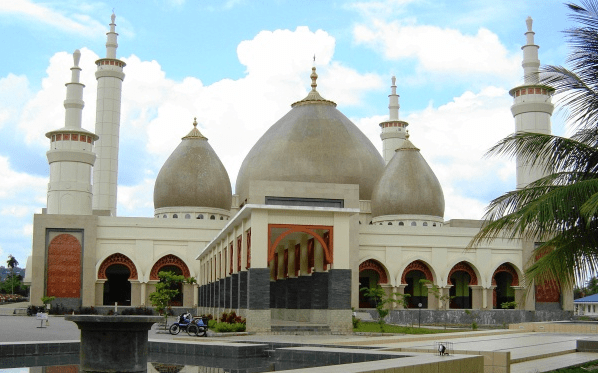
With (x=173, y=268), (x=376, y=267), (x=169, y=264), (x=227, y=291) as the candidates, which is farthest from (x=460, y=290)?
A: (x=227, y=291)

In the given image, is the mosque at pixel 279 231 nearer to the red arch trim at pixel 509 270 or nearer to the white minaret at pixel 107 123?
the red arch trim at pixel 509 270

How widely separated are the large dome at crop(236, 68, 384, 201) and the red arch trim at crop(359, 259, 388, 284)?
13.0 feet

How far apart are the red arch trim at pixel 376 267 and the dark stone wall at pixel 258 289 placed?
624 inches

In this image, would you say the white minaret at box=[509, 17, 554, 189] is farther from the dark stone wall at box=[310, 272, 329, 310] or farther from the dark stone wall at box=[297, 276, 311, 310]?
the dark stone wall at box=[310, 272, 329, 310]

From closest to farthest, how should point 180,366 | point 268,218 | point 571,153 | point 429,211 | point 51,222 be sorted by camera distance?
point 571,153
point 180,366
point 268,218
point 51,222
point 429,211

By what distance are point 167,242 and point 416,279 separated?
1353cm

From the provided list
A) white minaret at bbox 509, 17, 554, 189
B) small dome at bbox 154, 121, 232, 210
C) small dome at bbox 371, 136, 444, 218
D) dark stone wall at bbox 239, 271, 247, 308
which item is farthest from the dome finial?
dark stone wall at bbox 239, 271, 247, 308

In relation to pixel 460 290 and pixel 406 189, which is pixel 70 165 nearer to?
pixel 406 189

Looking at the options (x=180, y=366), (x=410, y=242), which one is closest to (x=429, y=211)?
(x=410, y=242)

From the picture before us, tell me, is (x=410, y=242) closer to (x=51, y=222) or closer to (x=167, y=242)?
(x=167, y=242)

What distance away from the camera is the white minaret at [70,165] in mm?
41531

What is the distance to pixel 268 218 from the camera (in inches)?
893

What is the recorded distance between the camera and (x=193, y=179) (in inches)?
A: 1588

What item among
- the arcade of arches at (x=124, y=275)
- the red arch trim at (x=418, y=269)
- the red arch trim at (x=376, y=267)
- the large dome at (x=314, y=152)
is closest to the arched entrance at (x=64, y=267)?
the arcade of arches at (x=124, y=275)
